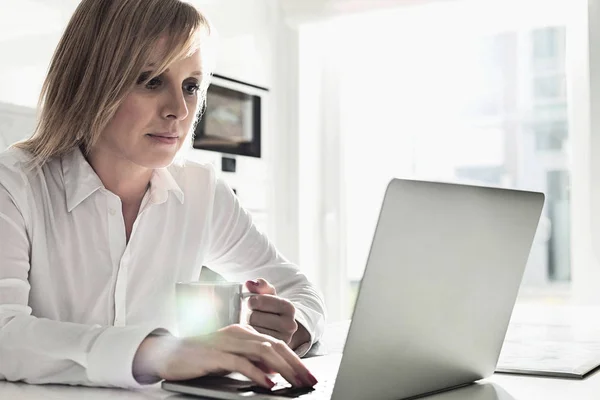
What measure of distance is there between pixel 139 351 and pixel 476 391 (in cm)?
39

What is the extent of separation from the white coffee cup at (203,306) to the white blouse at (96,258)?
0.06 metres

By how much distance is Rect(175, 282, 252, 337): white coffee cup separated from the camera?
901mm

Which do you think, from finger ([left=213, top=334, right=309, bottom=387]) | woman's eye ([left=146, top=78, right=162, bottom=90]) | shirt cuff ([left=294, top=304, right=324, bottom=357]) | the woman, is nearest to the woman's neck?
the woman

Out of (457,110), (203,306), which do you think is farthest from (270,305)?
(457,110)

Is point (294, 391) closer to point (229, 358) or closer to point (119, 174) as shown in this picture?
point (229, 358)

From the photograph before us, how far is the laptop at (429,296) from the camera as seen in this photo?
70cm

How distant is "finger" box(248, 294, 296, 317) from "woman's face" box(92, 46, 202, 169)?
373mm

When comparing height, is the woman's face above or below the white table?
above

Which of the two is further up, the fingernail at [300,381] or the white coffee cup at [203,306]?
the white coffee cup at [203,306]

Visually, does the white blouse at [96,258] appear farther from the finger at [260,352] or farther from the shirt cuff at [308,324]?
the finger at [260,352]

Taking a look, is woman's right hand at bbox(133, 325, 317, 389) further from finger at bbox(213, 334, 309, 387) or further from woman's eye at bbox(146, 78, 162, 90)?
woman's eye at bbox(146, 78, 162, 90)

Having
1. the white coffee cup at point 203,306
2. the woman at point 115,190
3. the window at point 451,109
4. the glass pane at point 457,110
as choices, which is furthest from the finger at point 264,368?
the window at point 451,109

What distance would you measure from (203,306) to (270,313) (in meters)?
0.26

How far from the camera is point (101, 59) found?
4.38ft
